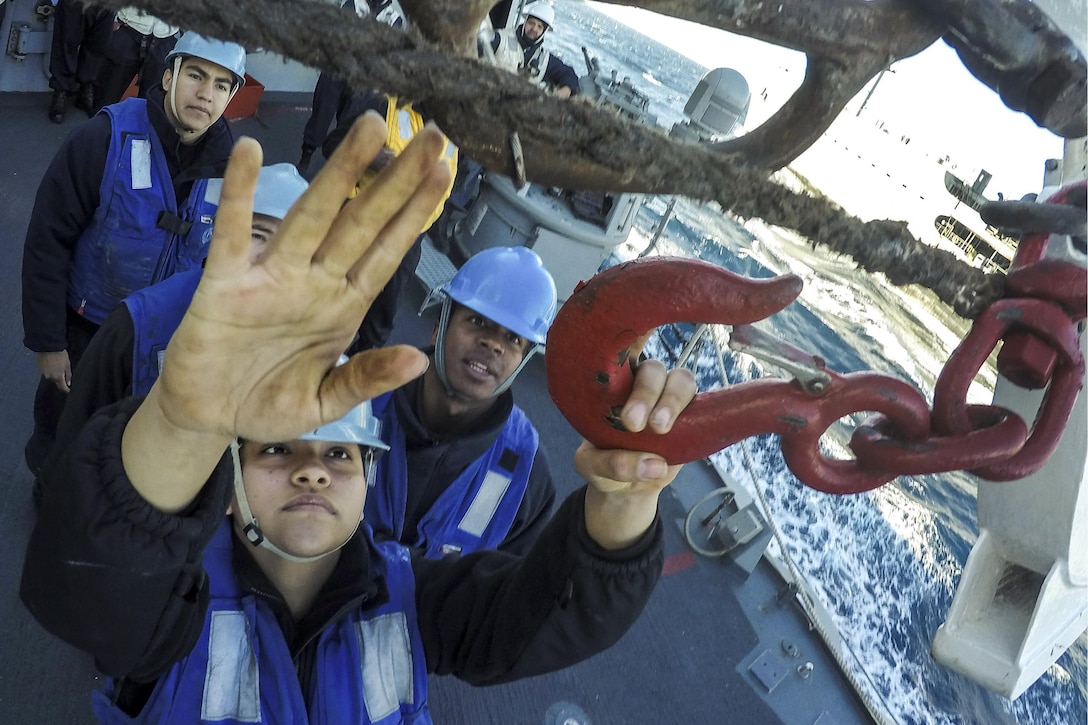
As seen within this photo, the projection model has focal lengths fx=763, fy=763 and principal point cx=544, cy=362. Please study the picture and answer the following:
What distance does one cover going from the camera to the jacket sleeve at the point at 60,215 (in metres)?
2.38

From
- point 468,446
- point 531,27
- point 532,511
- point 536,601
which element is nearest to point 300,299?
point 536,601

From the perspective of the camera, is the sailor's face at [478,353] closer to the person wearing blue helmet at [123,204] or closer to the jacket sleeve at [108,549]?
the person wearing blue helmet at [123,204]

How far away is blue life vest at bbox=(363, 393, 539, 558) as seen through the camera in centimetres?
222

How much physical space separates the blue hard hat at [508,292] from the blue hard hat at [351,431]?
31.6 inches

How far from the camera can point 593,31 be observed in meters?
56.0

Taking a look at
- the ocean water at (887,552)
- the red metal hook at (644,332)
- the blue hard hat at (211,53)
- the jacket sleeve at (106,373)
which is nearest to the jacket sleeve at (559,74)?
the ocean water at (887,552)

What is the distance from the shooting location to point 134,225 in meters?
2.45

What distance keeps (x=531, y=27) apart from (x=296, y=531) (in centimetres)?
557

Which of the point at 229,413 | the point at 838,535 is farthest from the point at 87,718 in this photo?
the point at 838,535

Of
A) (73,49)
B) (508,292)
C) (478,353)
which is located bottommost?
(73,49)

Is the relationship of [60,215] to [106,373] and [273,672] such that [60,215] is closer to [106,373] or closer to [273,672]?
[106,373]

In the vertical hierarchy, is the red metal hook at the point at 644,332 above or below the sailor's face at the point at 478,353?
above

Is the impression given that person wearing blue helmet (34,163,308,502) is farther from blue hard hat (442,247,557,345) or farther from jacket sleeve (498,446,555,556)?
jacket sleeve (498,446,555,556)

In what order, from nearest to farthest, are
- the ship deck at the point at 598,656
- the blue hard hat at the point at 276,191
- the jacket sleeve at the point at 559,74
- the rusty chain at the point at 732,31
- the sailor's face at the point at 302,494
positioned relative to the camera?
the rusty chain at the point at 732,31 < the sailor's face at the point at 302,494 < the blue hard hat at the point at 276,191 < the ship deck at the point at 598,656 < the jacket sleeve at the point at 559,74
